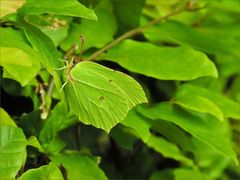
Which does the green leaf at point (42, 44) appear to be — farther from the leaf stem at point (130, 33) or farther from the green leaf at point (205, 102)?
the green leaf at point (205, 102)

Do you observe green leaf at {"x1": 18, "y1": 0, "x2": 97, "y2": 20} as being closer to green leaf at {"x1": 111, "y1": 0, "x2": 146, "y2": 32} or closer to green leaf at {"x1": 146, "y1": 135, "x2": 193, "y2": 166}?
green leaf at {"x1": 111, "y1": 0, "x2": 146, "y2": 32}

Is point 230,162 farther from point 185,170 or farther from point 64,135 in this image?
point 64,135

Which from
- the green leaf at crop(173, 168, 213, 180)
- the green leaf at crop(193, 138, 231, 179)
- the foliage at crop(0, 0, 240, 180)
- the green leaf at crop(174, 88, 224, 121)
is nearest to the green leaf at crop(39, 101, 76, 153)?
the foliage at crop(0, 0, 240, 180)

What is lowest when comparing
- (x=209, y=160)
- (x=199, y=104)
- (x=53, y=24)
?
(x=209, y=160)

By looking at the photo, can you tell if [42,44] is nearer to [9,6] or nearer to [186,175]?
[9,6]

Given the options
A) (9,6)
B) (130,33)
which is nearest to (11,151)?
(9,6)
